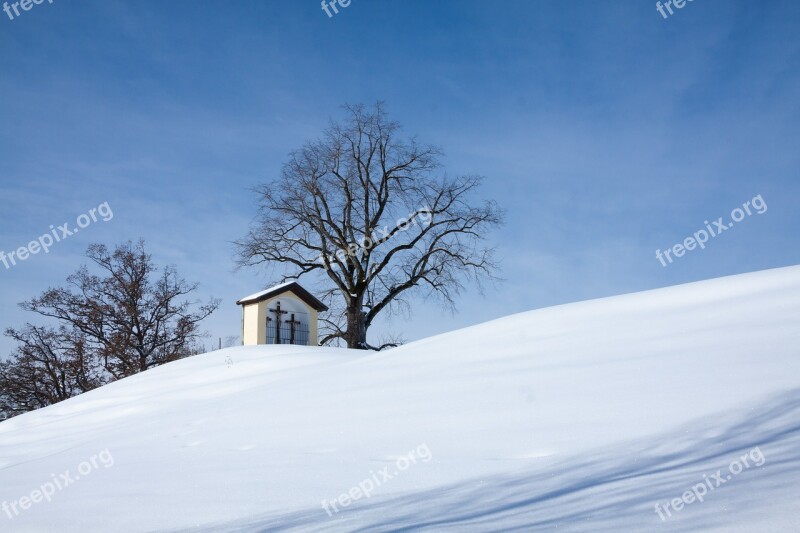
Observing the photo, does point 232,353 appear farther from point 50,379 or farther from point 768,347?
point 50,379

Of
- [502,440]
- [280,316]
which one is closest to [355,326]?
[280,316]

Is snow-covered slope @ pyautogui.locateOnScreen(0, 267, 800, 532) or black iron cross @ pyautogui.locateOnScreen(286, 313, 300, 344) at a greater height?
black iron cross @ pyautogui.locateOnScreen(286, 313, 300, 344)

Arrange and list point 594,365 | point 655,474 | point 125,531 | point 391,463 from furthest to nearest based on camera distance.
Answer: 1. point 594,365
2. point 391,463
3. point 125,531
4. point 655,474

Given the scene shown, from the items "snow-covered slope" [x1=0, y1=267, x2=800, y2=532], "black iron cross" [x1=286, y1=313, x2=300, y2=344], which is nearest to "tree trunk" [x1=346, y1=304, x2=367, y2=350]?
"black iron cross" [x1=286, y1=313, x2=300, y2=344]

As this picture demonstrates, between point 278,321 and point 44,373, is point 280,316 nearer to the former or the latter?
point 278,321

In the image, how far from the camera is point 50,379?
28078mm

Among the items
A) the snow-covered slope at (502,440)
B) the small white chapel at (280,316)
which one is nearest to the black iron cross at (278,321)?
the small white chapel at (280,316)

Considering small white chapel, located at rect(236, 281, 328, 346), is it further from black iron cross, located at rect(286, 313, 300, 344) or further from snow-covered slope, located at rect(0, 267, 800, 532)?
snow-covered slope, located at rect(0, 267, 800, 532)

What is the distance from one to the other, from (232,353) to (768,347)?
38.4 ft

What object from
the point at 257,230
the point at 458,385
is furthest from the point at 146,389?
the point at 257,230

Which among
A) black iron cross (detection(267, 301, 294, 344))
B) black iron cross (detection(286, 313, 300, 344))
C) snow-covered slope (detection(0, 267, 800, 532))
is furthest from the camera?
black iron cross (detection(286, 313, 300, 344))

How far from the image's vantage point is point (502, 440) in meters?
4.65

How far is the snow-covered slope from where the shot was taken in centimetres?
326

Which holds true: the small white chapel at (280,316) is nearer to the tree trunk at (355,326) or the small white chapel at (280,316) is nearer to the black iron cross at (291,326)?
the black iron cross at (291,326)
